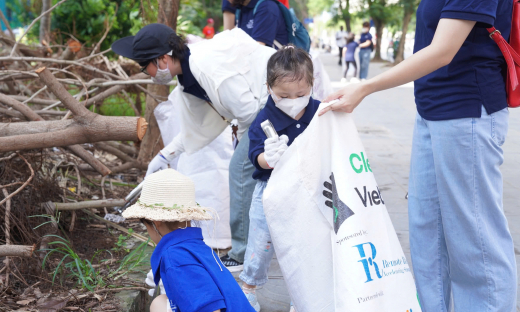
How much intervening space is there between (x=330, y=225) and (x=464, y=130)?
1.97 ft

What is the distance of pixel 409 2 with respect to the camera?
2633 cm

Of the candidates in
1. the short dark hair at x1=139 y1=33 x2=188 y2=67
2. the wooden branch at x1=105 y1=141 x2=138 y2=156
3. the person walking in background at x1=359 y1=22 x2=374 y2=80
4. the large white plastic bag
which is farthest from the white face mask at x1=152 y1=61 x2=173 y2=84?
the person walking in background at x1=359 y1=22 x2=374 y2=80

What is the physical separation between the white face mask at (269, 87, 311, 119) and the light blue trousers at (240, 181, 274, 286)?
0.41m

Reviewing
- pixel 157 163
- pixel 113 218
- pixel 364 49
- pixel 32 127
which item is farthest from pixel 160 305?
pixel 364 49

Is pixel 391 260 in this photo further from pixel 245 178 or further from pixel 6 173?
pixel 6 173

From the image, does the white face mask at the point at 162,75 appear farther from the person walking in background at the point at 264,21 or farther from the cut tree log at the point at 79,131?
Result: the person walking in background at the point at 264,21

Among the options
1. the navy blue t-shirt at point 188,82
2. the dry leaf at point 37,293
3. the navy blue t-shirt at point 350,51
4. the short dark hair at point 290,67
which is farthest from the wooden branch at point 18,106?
the navy blue t-shirt at point 350,51

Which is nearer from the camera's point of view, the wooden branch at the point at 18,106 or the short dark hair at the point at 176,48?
the short dark hair at the point at 176,48

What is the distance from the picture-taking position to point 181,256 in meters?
1.84

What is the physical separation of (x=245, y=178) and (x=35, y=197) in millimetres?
1339

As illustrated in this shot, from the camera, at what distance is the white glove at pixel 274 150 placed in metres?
2.14

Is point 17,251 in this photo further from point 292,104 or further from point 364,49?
point 364,49

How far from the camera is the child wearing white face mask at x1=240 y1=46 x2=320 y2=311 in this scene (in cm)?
231

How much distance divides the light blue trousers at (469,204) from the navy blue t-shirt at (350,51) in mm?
14851
